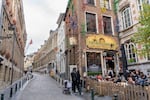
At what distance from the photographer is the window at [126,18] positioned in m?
15.8

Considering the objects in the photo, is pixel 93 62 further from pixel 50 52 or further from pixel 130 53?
pixel 50 52

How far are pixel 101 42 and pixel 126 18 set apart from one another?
3.41 metres

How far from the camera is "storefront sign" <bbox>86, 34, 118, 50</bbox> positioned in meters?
15.8

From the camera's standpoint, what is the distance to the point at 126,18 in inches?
645

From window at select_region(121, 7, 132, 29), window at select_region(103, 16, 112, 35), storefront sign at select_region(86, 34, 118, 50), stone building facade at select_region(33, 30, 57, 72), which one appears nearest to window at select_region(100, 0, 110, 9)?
window at select_region(103, 16, 112, 35)

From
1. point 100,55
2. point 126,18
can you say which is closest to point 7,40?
point 100,55

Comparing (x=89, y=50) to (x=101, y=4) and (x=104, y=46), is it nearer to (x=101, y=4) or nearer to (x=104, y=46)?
(x=104, y=46)

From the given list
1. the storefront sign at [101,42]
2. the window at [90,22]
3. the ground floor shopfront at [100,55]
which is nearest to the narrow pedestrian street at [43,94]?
the ground floor shopfront at [100,55]

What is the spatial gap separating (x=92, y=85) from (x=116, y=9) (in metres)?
9.76

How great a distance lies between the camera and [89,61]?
15.6 meters

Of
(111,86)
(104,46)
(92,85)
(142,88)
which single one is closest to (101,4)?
(104,46)

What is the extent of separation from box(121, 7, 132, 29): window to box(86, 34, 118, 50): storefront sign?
1.90m

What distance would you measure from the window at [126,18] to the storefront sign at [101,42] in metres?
1.90

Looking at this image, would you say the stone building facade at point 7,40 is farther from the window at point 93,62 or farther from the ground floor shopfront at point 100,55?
the window at point 93,62
